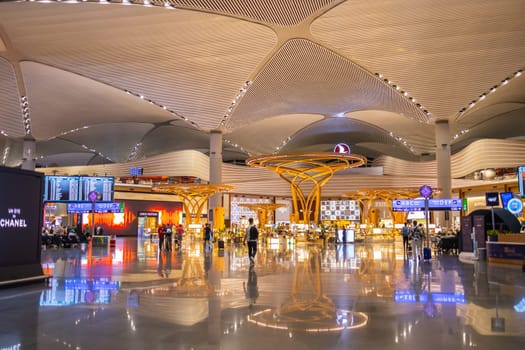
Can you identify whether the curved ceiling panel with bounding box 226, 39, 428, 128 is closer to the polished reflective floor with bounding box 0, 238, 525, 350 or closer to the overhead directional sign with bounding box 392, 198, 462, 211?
the overhead directional sign with bounding box 392, 198, 462, 211

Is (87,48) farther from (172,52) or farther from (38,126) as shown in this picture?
(38,126)

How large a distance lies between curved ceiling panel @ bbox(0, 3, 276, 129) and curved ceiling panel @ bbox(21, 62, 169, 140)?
1.93m

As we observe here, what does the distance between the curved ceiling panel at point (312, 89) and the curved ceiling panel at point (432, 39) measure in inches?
49.2

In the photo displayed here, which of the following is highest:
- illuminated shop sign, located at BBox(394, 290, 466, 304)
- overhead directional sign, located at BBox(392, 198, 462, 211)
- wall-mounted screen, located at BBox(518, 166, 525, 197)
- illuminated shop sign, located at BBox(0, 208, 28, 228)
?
wall-mounted screen, located at BBox(518, 166, 525, 197)

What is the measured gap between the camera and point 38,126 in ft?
115

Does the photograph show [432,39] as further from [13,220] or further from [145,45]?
[13,220]

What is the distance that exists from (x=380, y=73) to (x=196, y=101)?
11.5m

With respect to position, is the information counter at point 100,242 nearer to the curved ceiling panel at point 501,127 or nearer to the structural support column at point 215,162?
the structural support column at point 215,162

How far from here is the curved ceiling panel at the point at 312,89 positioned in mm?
24078

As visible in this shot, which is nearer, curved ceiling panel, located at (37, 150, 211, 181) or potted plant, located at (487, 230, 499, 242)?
potted plant, located at (487, 230, 499, 242)

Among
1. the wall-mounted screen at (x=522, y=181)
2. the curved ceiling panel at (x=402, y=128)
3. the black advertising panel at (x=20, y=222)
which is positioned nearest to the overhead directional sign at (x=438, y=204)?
the wall-mounted screen at (x=522, y=181)

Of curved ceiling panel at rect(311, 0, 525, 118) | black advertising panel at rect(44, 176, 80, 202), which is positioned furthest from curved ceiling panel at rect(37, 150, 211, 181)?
curved ceiling panel at rect(311, 0, 525, 118)

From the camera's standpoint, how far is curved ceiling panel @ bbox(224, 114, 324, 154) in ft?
127

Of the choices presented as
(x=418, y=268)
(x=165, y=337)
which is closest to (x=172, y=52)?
(x=418, y=268)
